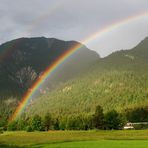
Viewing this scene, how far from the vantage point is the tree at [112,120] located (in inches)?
5770

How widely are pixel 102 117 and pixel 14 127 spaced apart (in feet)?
231

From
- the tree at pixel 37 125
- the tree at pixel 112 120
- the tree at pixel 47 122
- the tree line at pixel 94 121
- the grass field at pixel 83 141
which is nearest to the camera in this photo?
the grass field at pixel 83 141

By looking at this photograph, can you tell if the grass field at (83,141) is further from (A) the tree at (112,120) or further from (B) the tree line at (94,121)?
(B) the tree line at (94,121)

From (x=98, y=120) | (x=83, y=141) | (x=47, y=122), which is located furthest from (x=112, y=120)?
(x=83, y=141)

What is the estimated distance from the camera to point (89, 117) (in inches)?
6201

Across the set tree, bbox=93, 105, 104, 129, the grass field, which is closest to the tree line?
tree, bbox=93, 105, 104, 129

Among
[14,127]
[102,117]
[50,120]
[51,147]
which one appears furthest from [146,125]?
[51,147]

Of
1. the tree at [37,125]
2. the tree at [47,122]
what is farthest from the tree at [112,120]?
the tree at [37,125]

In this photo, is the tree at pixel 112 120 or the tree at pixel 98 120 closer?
the tree at pixel 112 120

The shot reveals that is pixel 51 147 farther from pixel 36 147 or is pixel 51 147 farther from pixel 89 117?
pixel 89 117

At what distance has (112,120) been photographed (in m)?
148

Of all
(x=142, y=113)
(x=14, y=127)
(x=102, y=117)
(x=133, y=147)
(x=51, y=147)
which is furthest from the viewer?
(x=14, y=127)

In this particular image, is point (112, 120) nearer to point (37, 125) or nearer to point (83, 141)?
point (37, 125)

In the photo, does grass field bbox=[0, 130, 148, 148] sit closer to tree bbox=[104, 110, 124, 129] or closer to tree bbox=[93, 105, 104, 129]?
tree bbox=[104, 110, 124, 129]
